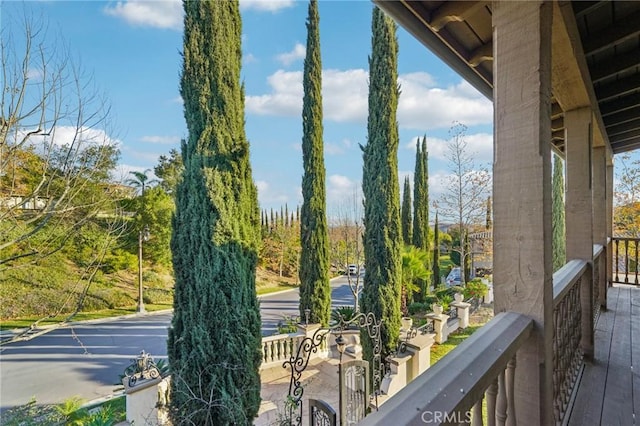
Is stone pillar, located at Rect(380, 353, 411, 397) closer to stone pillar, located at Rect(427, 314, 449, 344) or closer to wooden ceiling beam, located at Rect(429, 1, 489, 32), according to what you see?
stone pillar, located at Rect(427, 314, 449, 344)

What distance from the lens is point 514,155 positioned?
1152 mm

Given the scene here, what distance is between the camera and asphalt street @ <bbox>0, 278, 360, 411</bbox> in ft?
19.5

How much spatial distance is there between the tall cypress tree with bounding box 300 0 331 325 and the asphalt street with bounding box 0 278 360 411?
2.42 meters

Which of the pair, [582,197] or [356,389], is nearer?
[582,197]

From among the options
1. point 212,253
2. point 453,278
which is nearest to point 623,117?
point 212,253

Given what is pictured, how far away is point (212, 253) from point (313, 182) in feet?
13.6

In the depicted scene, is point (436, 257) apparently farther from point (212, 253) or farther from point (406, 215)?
point (212, 253)

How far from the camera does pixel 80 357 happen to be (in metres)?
7.46

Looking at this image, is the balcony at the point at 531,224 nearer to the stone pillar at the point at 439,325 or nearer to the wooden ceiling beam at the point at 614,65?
the wooden ceiling beam at the point at 614,65

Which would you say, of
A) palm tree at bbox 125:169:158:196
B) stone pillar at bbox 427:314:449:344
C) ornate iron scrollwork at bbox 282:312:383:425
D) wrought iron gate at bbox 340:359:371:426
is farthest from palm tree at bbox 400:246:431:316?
palm tree at bbox 125:169:158:196

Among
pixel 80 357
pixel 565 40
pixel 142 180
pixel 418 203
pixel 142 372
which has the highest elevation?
pixel 142 180

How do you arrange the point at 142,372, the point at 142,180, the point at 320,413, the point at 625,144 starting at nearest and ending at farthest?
the point at 320,413 < the point at 142,372 < the point at 625,144 < the point at 142,180

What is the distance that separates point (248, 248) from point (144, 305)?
377 inches

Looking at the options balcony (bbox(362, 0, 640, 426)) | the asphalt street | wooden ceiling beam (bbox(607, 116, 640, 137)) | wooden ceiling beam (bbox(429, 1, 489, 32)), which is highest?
wooden ceiling beam (bbox(607, 116, 640, 137))
